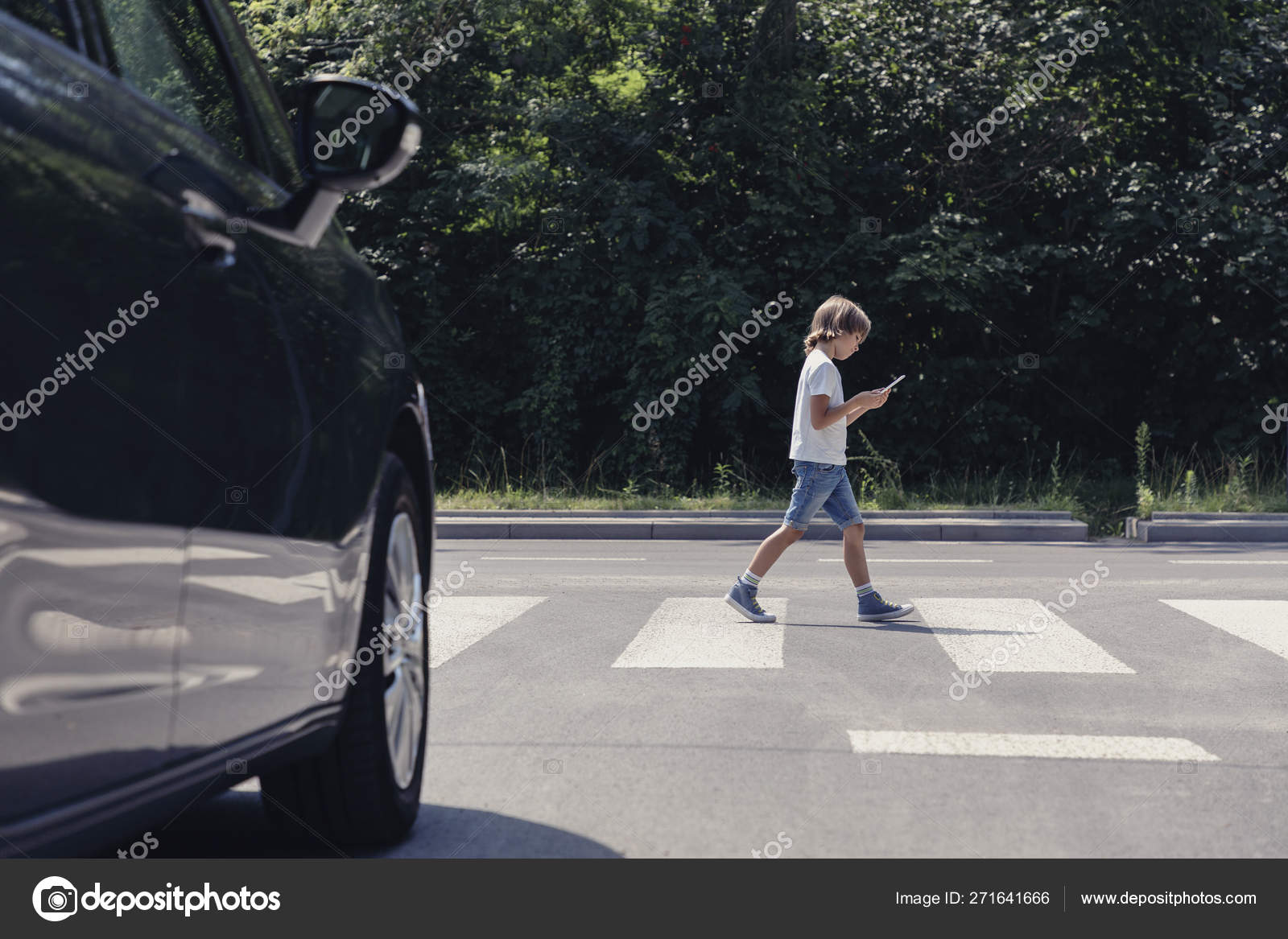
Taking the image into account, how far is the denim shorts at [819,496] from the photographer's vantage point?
799 centimetres

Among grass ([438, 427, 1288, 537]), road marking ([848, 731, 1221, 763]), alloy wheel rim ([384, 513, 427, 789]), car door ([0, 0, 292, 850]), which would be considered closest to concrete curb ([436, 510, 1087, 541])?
grass ([438, 427, 1288, 537])

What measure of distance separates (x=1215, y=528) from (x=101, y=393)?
557 inches

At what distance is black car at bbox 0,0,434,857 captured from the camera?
1.95 m

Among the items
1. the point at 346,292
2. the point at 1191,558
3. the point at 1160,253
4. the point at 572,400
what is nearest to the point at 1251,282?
the point at 1160,253

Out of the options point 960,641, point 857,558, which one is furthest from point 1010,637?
point 857,558

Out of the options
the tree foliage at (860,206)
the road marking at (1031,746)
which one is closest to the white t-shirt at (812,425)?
the road marking at (1031,746)

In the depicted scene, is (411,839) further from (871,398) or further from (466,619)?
(871,398)

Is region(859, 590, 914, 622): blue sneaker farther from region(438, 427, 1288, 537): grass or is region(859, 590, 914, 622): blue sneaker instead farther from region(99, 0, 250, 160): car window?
region(438, 427, 1288, 537): grass

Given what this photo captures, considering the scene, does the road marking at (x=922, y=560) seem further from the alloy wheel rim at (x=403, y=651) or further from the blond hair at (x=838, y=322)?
the alloy wheel rim at (x=403, y=651)

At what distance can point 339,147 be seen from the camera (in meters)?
3.20

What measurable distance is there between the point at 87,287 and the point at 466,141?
60.4 ft

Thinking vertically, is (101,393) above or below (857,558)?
above
